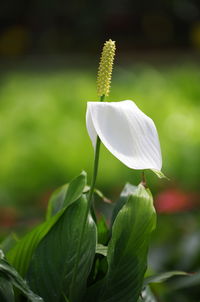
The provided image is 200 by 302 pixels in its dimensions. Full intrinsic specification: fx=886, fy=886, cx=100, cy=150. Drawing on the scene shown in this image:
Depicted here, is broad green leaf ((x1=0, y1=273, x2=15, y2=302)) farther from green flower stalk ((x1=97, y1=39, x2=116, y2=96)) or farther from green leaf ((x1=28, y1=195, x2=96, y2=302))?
green flower stalk ((x1=97, y1=39, x2=116, y2=96))

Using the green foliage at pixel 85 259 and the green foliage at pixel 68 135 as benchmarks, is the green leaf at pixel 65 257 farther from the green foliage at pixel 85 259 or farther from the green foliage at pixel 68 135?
the green foliage at pixel 68 135

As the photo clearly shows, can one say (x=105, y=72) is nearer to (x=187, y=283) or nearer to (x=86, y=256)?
(x=86, y=256)

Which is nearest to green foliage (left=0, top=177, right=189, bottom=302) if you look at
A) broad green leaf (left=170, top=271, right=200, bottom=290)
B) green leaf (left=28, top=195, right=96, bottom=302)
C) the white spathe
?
green leaf (left=28, top=195, right=96, bottom=302)

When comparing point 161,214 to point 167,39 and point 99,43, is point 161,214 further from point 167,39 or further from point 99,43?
point 167,39

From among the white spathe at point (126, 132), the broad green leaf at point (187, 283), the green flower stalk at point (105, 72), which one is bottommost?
the broad green leaf at point (187, 283)

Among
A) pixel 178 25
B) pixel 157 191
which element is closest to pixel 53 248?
pixel 157 191

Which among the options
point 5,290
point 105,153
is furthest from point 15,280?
point 105,153

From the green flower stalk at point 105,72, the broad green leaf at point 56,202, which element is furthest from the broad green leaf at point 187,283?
the green flower stalk at point 105,72
